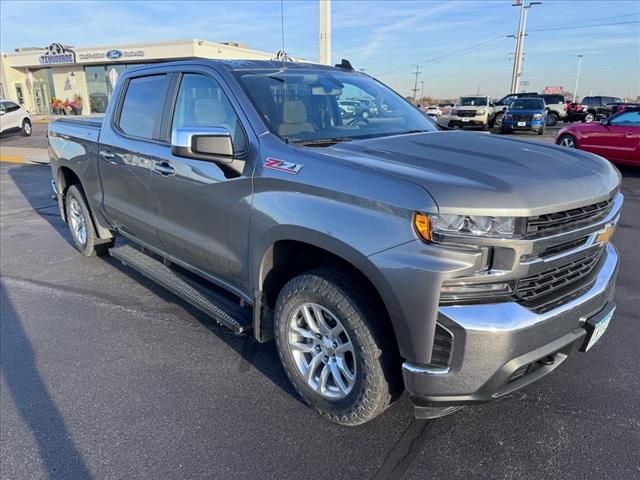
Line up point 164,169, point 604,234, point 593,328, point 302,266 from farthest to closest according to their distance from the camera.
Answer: point 164,169 < point 302,266 < point 604,234 < point 593,328

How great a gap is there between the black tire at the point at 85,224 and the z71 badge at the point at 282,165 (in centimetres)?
338

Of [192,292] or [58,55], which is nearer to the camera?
[192,292]

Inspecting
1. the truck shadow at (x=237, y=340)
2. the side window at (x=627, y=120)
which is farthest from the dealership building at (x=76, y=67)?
the truck shadow at (x=237, y=340)

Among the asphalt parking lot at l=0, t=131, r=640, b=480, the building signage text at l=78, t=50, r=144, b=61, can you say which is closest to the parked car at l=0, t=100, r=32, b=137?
the building signage text at l=78, t=50, r=144, b=61

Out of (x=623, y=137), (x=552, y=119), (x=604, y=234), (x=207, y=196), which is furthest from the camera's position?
(x=552, y=119)

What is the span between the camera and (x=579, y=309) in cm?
233

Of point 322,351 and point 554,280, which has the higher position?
point 554,280

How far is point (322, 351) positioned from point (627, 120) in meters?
11.1

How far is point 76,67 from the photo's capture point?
42.8m

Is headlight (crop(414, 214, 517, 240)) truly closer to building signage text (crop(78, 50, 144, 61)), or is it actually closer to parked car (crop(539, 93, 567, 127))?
parked car (crop(539, 93, 567, 127))

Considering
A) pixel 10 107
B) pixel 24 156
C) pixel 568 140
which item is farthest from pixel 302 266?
pixel 10 107

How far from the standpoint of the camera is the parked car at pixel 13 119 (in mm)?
21141

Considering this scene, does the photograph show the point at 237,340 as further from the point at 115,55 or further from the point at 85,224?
the point at 115,55

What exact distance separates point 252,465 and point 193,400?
72 centimetres
